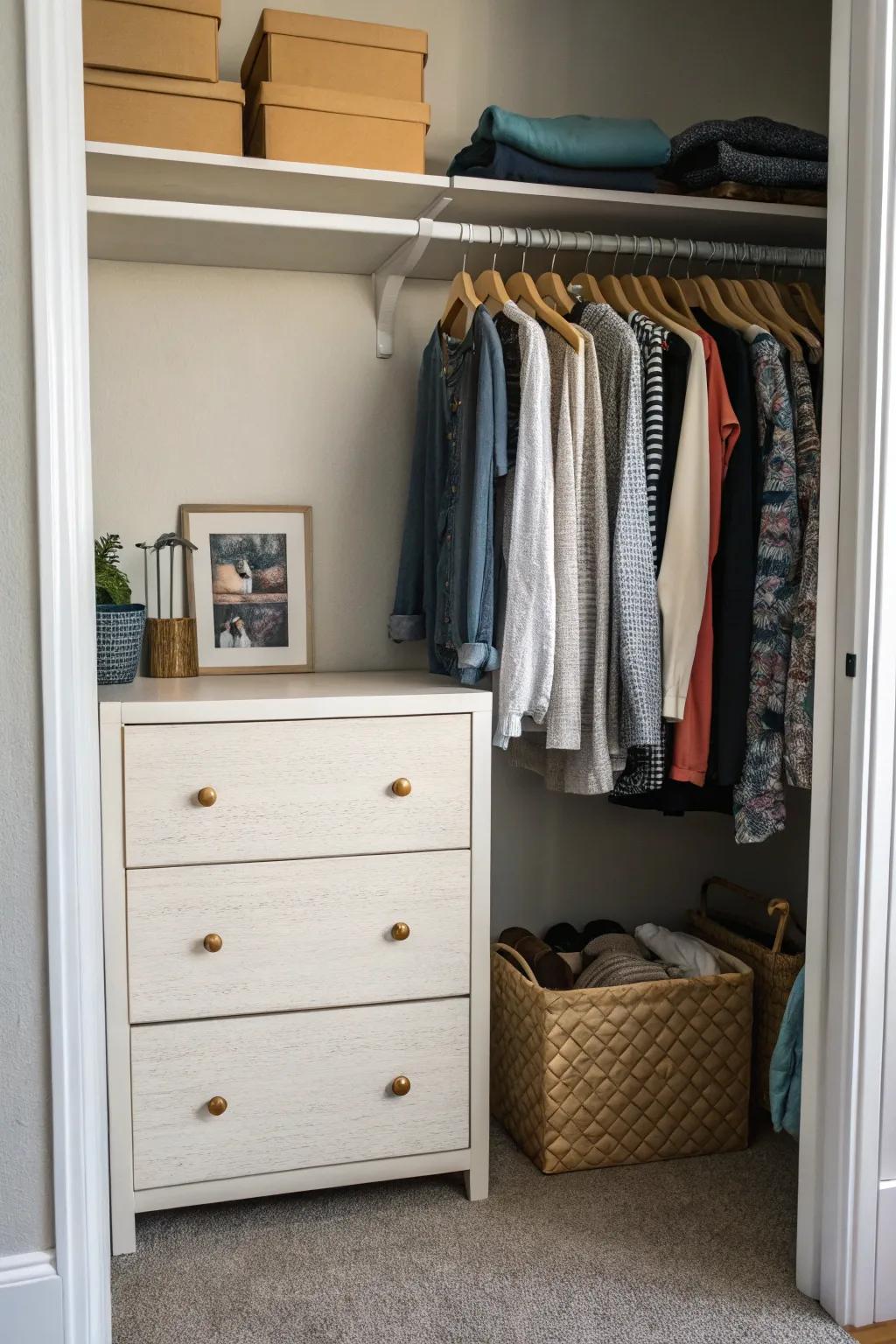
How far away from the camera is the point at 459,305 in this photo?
2.30m

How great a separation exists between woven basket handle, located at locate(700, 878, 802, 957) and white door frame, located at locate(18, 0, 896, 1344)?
0.60 m

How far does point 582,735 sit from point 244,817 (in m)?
0.62

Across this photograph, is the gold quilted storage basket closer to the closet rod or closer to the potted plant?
the potted plant

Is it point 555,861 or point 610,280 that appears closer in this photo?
point 610,280

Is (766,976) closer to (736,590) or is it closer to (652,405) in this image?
(736,590)

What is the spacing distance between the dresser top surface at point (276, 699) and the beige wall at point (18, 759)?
1.07 ft

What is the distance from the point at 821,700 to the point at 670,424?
0.63 m

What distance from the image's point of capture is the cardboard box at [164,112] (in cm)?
199

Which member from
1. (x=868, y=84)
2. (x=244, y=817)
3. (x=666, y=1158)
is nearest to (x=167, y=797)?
(x=244, y=817)

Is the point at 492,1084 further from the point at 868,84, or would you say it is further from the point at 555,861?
the point at 868,84

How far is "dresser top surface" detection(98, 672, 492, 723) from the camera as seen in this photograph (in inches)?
76.2

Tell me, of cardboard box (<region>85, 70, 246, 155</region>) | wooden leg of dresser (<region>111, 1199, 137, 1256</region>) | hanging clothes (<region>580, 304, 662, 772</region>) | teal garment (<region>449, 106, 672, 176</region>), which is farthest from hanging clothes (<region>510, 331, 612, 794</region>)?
wooden leg of dresser (<region>111, 1199, 137, 1256</region>)

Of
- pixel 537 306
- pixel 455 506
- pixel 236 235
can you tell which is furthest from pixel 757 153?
pixel 236 235

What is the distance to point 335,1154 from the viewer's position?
6.80ft
